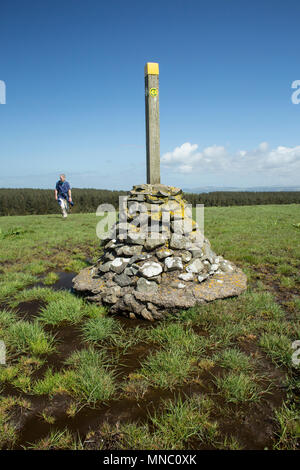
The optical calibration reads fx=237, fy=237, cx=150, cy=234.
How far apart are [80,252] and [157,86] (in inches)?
280

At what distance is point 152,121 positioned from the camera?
19.8 ft

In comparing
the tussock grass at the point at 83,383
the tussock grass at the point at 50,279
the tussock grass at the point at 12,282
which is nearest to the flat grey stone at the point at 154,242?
the tussock grass at the point at 83,383

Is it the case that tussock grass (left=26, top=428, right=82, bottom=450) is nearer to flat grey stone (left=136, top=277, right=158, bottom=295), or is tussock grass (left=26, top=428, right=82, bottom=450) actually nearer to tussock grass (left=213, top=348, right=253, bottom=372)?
tussock grass (left=213, top=348, right=253, bottom=372)

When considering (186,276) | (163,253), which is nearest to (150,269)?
(163,253)

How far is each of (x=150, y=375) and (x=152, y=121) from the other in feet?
18.3

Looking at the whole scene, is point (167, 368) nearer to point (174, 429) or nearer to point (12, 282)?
point (174, 429)

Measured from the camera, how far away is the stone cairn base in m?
4.83

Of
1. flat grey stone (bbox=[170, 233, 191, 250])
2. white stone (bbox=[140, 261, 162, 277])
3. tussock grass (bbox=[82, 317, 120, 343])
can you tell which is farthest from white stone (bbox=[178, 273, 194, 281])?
tussock grass (bbox=[82, 317, 120, 343])

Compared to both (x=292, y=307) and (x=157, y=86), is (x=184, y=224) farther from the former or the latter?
(x=157, y=86)

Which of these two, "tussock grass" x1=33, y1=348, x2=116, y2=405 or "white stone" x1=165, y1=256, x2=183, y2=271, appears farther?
"white stone" x1=165, y1=256, x2=183, y2=271

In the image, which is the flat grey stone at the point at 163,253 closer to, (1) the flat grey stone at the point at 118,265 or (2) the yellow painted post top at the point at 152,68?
(1) the flat grey stone at the point at 118,265

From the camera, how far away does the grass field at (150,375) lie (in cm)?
245

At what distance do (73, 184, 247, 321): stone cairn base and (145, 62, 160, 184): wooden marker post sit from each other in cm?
48
